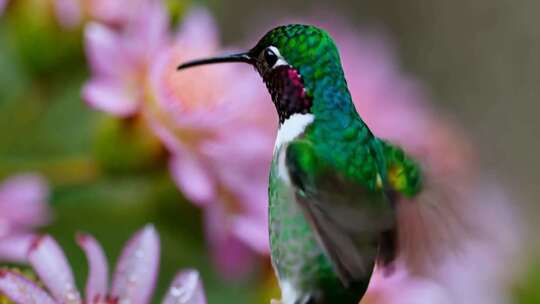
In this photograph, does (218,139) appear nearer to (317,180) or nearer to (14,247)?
(14,247)

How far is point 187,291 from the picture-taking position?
0.54 meters

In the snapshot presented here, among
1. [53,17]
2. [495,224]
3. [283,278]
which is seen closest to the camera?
[283,278]

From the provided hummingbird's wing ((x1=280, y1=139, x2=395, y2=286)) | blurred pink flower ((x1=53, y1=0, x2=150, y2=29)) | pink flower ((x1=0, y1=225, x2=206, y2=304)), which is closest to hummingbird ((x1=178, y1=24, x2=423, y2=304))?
hummingbird's wing ((x1=280, y1=139, x2=395, y2=286))

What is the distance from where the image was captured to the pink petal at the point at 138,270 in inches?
23.4

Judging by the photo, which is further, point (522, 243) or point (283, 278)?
point (522, 243)

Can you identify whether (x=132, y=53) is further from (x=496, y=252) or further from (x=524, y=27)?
(x=524, y=27)

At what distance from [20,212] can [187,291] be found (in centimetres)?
28

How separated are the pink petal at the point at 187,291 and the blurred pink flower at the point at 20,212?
19 centimetres

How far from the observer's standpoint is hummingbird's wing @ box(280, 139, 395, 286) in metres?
0.45

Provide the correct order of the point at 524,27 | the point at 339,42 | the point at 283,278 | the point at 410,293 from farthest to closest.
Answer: the point at 524,27, the point at 339,42, the point at 410,293, the point at 283,278

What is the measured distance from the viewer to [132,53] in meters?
0.82

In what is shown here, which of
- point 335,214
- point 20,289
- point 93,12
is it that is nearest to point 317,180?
point 335,214

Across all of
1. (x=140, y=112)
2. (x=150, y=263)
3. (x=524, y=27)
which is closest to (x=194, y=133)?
(x=140, y=112)

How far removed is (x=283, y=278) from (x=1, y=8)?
1.41ft
